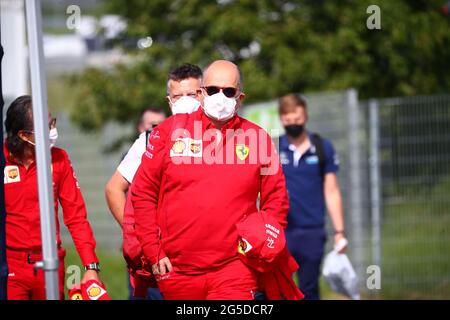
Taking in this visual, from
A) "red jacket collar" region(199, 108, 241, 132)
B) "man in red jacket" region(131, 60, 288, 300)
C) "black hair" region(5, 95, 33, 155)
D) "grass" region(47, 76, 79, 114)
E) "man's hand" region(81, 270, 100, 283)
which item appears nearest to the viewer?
"man in red jacket" region(131, 60, 288, 300)

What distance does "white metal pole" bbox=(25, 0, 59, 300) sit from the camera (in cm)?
548

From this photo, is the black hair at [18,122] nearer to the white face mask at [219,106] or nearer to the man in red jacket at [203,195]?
the man in red jacket at [203,195]

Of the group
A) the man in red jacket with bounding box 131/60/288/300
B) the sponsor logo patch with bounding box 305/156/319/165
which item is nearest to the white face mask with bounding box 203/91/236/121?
the man in red jacket with bounding box 131/60/288/300

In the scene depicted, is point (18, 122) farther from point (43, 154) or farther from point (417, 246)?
point (417, 246)

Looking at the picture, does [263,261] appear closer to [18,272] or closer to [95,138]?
[18,272]

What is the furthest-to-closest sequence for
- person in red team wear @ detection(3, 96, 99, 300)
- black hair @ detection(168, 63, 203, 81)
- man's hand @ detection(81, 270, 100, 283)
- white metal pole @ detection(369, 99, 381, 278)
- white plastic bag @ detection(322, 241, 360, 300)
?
white metal pole @ detection(369, 99, 381, 278) < white plastic bag @ detection(322, 241, 360, 300) < black hair @ detection(168, 63, 203, 81) < person in red team wear @ detection(3, 96, 99, 300) < man's hand @ detection(81, 270, 100, 283)

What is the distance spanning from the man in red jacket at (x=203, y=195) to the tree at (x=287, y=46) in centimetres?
941

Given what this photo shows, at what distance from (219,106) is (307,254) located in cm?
396

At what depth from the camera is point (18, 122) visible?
739 centimetres

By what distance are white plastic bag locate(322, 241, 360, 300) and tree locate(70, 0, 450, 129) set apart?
6.28 metres

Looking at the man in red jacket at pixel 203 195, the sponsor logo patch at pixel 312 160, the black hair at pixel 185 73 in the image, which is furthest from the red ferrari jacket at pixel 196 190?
the sponsor logo patch at pixel 312 160

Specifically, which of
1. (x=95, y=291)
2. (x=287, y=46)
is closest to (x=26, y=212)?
(x=95, y=291)

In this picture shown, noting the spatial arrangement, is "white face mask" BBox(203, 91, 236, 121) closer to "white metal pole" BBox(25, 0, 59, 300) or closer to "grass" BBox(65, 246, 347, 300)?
"white metal pole" BBox(25, 0, 59, 300)

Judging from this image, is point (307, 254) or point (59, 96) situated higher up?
point (59, 96)
